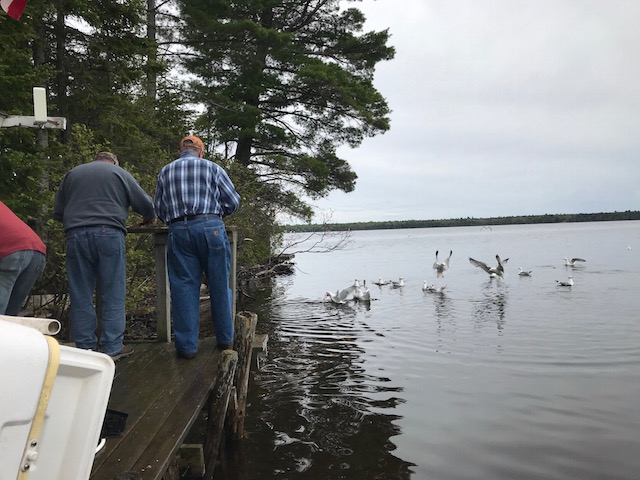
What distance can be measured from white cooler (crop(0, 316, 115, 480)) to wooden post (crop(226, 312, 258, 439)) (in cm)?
279

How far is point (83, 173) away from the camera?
425 cm

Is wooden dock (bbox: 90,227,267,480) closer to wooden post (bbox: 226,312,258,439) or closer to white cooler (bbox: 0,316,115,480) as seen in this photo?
Result: wooden post (bbox: 226,312,258,439)

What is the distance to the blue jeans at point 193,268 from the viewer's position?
460 centimetres

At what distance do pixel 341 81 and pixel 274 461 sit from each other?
1435 cm

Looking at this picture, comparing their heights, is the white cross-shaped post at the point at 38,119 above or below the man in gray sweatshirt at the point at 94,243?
above

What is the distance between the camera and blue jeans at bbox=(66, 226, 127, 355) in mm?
4156

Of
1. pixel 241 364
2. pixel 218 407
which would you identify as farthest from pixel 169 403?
pixel 241 364

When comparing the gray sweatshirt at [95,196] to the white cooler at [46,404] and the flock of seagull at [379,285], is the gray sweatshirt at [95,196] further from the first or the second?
the flock of seagull at [379,285]

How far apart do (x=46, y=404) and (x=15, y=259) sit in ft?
6.80

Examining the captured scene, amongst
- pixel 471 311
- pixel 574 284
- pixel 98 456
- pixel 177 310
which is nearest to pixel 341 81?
pixel 471 311

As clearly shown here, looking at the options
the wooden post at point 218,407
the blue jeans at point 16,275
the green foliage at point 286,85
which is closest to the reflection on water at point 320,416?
the wooden post at point 218,407

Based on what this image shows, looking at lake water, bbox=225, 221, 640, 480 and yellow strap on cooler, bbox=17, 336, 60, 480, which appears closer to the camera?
yellow strap on cooler, bbox=17, 336, 60, 480

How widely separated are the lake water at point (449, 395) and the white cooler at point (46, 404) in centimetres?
272

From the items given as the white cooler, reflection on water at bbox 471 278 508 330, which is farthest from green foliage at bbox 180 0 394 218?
the white cooler
